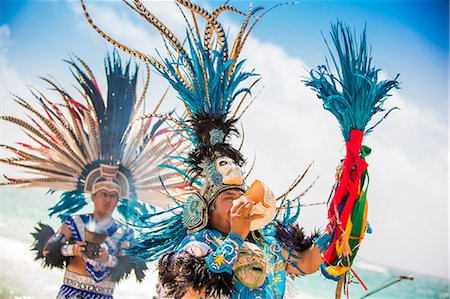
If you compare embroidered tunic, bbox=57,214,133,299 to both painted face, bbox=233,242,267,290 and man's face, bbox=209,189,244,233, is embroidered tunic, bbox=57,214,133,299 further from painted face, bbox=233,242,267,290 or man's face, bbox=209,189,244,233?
painted face, bbox=233,242,267,290

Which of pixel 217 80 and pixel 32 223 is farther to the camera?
pixel 32 223

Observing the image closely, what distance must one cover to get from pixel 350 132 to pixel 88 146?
154 inches

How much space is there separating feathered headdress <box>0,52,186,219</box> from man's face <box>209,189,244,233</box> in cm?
303

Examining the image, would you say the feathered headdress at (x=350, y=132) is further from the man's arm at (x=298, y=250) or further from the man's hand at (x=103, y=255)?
the man's hand at (x=103, y=255)

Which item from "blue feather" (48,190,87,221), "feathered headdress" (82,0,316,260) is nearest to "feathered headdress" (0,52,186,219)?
"blue feather" (48,190,87,221)


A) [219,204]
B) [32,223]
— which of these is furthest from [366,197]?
[32,223]

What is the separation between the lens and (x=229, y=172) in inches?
132

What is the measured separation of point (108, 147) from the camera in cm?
642

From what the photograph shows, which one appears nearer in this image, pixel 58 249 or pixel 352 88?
pixel 352 88

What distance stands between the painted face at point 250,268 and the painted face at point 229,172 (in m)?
0.40

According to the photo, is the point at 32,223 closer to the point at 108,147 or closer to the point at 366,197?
the point at 108,147

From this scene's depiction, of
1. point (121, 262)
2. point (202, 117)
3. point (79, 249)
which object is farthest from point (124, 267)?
point (202, 117)

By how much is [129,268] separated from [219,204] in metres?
3.00

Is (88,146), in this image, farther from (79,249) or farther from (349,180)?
(349,180)
